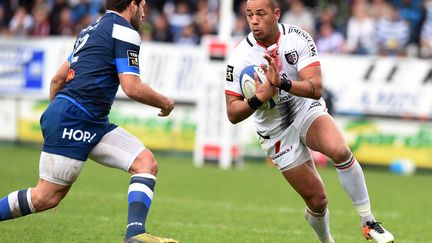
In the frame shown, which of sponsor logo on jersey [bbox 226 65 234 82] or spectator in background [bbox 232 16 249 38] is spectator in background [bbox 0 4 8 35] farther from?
sponsor logo on jersey [bbox 226 65 234 82]

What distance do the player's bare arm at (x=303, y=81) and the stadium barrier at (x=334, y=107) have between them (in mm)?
10811

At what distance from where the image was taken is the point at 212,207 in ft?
39.8

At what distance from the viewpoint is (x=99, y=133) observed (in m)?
7.24

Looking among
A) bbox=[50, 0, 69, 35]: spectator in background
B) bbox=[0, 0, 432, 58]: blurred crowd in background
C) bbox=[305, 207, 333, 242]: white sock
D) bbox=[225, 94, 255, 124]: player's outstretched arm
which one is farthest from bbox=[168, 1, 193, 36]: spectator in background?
bbox=[225, 94, 255, 124]: player's outstretched arm

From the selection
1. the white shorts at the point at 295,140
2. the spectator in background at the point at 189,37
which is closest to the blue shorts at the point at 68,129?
the white shorts at the point at 295,140

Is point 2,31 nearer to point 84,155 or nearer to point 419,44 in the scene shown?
point 419,44

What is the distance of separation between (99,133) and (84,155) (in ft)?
0.73

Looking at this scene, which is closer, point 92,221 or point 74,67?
point 74,67

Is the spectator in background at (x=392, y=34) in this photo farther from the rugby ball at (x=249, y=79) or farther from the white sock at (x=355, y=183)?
the rugby ball at (x=249, y=79)

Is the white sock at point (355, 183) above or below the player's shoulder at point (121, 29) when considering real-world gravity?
below

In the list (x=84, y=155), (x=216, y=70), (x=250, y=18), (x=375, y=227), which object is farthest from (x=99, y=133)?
(x=216, y=70)

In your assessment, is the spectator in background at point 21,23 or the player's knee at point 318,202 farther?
the spectator in background at point 21,23

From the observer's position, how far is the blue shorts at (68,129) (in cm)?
709

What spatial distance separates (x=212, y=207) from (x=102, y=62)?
17.6ft
